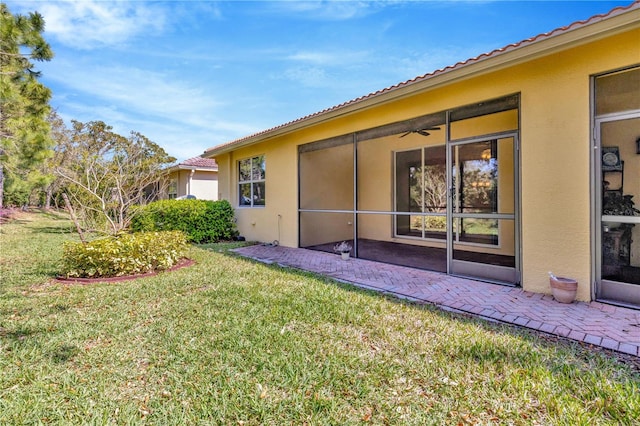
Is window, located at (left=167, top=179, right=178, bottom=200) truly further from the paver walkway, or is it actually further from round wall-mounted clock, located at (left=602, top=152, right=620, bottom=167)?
round wall-mounted clock, located at (left=602, top=152, right=620, bottom=167)

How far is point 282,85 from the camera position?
550 inches

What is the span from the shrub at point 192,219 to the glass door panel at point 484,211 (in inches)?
322

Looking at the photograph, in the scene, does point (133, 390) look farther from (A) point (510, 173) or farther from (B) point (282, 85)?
(B) point (282, 85)

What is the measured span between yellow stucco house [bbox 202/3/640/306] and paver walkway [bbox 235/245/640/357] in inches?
14.5

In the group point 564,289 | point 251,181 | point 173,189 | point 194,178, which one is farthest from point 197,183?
point 564,289

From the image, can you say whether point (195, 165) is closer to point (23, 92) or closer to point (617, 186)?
point (23, 92)

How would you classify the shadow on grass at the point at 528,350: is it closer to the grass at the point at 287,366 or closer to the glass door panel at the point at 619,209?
the grass at the point at 287,366

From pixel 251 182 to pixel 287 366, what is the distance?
31.2 feet

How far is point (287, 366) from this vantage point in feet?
9.64

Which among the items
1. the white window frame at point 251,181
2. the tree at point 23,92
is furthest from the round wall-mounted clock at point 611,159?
the tree at point 23,92

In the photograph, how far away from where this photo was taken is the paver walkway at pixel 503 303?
353cm

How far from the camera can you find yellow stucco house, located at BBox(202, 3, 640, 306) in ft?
13.9

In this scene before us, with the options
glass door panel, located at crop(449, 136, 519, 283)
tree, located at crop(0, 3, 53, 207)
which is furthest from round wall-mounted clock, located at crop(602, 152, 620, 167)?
tree, located at crop(0, 3, 53, 207)

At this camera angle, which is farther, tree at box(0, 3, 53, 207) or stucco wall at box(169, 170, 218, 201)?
stucco wall at box(169, 170, 218, 201)
